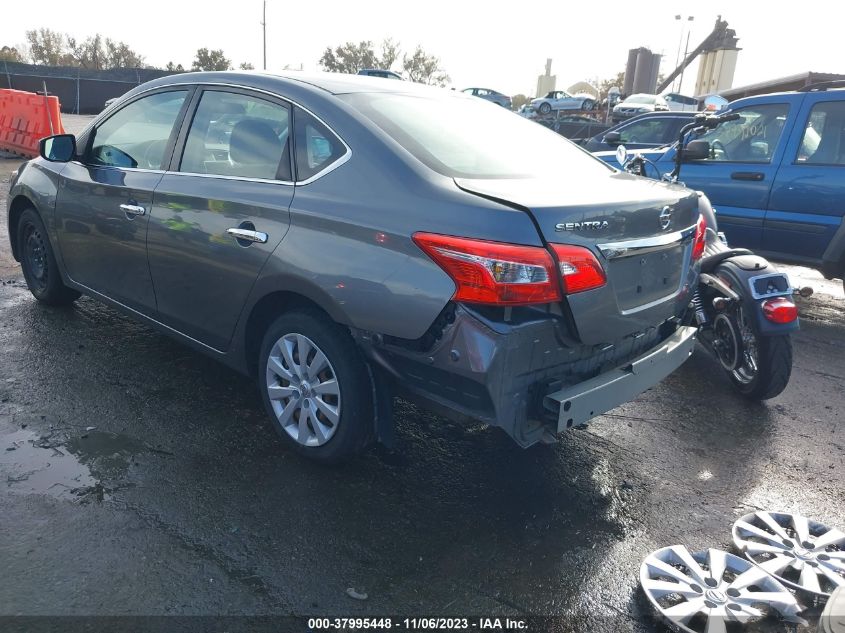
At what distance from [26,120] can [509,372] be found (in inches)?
581

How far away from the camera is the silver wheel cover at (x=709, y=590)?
2.31 metres

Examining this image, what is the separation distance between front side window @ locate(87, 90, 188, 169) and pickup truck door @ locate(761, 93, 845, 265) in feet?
17.2

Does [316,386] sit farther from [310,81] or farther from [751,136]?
[751,136]

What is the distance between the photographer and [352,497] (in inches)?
118

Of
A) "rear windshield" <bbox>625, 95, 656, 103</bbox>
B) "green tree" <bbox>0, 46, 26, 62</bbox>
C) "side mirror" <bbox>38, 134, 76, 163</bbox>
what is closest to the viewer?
"side mirror" <bbox>38, 134, 76, 163</bbox>

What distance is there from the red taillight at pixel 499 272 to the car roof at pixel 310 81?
1253 mm

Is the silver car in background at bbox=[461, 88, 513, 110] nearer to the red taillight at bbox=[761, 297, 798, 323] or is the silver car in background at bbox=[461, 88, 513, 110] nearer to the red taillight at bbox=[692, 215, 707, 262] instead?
the red taillight at bbox=[761, 297, 798, 323]

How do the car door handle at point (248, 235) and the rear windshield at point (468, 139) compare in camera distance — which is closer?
the rear windshield at point (468, 139)

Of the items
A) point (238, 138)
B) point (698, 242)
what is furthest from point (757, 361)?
point (238, 138)

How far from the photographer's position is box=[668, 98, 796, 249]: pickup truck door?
6.35 m

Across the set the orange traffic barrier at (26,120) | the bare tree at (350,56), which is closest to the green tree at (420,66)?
the bare tree at (350,56)

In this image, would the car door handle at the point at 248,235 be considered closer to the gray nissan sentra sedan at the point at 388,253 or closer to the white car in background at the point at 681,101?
the gray nissan sentra sedan at the point at 388,253

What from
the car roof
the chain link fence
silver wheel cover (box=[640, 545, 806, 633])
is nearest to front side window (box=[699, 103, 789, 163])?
the car roof

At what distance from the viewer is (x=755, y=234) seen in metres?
6.45
